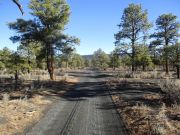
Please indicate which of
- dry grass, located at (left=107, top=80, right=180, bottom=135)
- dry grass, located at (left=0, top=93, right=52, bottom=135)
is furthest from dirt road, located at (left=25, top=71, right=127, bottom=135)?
dry grass, located at (left=0, top=93, right=52, bottom=135)

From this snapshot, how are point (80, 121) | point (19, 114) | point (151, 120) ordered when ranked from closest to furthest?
point (151, 120) → point (80, 121) → point (19, 114)

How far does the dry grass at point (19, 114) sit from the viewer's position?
1434cm

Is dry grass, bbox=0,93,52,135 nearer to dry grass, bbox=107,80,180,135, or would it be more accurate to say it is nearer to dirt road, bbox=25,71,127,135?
dirt road, bbox=25,71,127,135

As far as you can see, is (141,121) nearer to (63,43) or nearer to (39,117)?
(39,117)

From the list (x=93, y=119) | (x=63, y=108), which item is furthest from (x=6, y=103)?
(x=93, y=119)

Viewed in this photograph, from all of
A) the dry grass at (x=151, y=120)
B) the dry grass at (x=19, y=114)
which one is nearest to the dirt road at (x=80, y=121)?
the dry grass at (x=151, y=120)

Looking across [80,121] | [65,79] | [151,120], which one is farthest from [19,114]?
[65,79]

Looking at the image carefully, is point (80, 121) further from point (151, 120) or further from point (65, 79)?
point (65, 79)

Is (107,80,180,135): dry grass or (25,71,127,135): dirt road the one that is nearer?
(107,80,180,135): dry grass

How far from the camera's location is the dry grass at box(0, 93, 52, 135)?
14344 millimetres

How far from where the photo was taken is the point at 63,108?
1975 centimetres

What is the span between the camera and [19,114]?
17203 millimetres

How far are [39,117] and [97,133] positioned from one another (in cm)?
497

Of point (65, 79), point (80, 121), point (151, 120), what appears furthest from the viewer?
point (65, 79)
